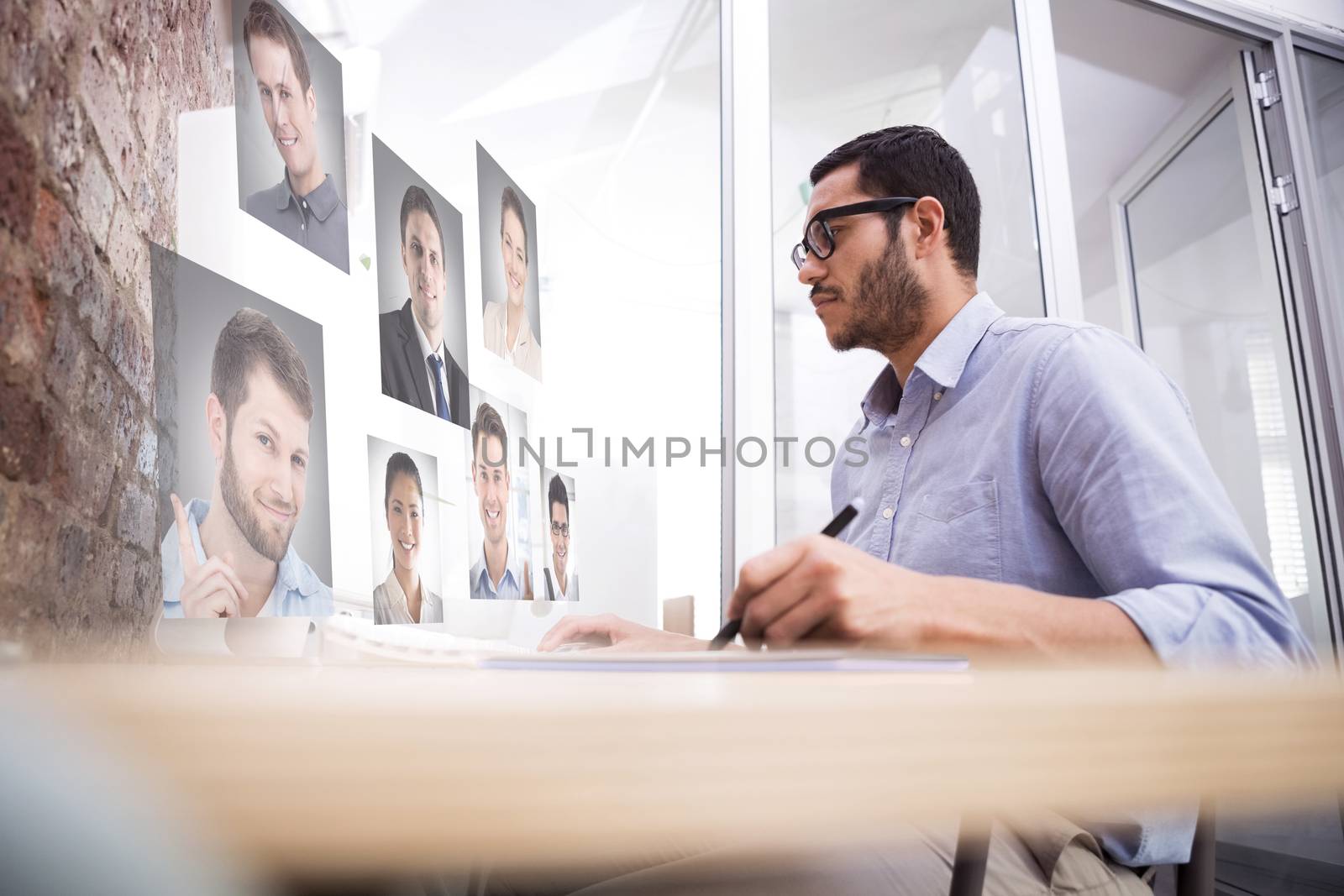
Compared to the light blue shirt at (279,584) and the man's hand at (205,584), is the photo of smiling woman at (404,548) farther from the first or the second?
the man's hand at (205,584)

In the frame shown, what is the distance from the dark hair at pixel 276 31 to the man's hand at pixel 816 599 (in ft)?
4.19

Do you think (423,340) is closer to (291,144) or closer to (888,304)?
(291,144)

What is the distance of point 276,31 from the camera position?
1464 mm

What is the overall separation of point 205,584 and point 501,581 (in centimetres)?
70

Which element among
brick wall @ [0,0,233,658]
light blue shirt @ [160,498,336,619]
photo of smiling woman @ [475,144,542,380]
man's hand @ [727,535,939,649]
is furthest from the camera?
photo of smiling woman @ [475,144,542,380]

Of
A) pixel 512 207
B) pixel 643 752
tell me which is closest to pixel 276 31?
pixel 512 207

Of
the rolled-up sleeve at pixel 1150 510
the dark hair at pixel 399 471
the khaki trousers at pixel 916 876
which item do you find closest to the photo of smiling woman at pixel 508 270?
the dark hair at pixel 399 471

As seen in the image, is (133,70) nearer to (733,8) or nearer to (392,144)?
(392,144)

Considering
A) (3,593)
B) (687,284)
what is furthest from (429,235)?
(3,593)

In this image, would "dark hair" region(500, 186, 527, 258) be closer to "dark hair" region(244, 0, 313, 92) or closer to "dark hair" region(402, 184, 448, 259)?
"dark hair" region(402, 184, 448, 259)

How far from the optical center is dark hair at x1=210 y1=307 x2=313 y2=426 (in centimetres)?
131

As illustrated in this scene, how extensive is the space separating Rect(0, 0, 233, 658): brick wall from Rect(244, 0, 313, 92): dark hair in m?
0.11

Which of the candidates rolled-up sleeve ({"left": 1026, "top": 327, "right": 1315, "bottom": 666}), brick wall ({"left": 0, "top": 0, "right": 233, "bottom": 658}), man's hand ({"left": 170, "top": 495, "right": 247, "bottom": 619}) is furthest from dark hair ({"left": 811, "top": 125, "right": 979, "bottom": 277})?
man's hand ({"left": 170, "top": 495, "right": 247, "bottom": 619})

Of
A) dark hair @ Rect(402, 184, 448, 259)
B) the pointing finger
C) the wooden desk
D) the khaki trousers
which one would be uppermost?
dark hair @ Rect(402, 184, 448, 259)
